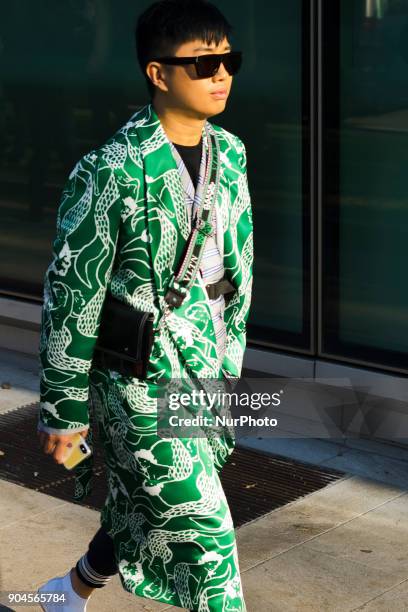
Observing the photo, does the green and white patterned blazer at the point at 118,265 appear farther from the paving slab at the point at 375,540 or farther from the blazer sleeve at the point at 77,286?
the paving slab at the point at 375,540

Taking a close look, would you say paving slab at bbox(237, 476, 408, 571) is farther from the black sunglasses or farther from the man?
the black sunglasses

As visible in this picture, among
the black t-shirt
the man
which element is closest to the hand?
the man

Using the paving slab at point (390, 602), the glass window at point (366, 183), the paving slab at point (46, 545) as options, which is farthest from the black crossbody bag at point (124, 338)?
the glass window at point (366, 183)

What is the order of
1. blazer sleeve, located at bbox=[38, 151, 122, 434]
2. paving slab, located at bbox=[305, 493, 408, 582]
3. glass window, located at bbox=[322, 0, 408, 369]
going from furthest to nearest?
1. glass window, located at bbox=[322, 0, 408, 369]
2. paving slab, located at bbox=[305, 493, 408, 582]
3. blazer sleeve, located at bbox=[38, 151, 122, 434]

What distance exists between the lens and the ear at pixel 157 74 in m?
3.81

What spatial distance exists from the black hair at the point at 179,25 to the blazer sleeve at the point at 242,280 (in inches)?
16.6

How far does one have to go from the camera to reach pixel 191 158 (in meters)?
3.89

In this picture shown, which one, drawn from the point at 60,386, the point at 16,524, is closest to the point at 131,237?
the point at 60,386

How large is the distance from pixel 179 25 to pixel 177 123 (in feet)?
0.94

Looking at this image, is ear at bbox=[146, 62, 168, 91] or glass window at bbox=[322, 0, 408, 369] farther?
glass window at bbox=[322, 0, 408, 369]

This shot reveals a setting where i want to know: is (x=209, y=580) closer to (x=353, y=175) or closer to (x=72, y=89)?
(x=353, y=175)

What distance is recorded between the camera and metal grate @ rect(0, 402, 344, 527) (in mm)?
5711

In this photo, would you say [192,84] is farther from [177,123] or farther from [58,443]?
[58,443]

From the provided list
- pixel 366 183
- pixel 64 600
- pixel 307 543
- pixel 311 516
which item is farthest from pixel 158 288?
pixel 366 183
